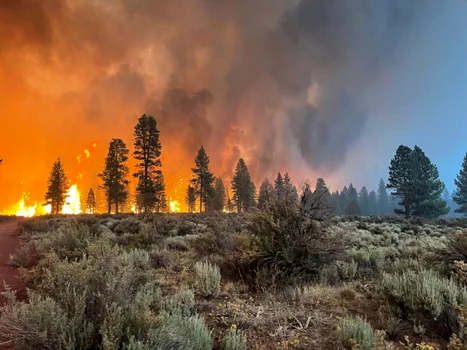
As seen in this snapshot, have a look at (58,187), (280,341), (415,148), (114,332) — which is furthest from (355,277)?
(58,187)

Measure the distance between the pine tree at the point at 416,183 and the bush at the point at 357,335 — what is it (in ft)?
143

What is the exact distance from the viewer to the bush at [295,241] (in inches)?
271

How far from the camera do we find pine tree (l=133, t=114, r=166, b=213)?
40.0 m

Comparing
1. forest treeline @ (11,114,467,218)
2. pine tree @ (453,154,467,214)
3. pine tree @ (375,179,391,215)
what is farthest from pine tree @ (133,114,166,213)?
pine tree @ (375,179,391,215)

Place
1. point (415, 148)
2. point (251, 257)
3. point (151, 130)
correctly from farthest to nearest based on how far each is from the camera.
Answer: point (415, 148) < point (151, 130) < point (251, 257)

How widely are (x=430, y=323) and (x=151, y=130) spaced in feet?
133

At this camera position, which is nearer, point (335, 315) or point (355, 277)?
point (335, 315)

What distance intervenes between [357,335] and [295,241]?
3.35 meters

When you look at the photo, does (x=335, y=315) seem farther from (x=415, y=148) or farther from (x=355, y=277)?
(x=415, y=148)

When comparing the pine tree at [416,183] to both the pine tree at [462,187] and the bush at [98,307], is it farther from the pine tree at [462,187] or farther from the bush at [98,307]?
the bush at [98,307]

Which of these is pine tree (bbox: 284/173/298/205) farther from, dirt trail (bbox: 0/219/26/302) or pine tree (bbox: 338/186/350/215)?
pine tree (bbox: 338/186/350/215)

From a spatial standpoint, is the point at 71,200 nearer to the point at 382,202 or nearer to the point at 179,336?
the point at 179,336

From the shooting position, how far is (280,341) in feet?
13.1

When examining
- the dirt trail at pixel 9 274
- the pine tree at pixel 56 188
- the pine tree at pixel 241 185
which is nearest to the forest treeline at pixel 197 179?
the pine tree at pixel 56 188
